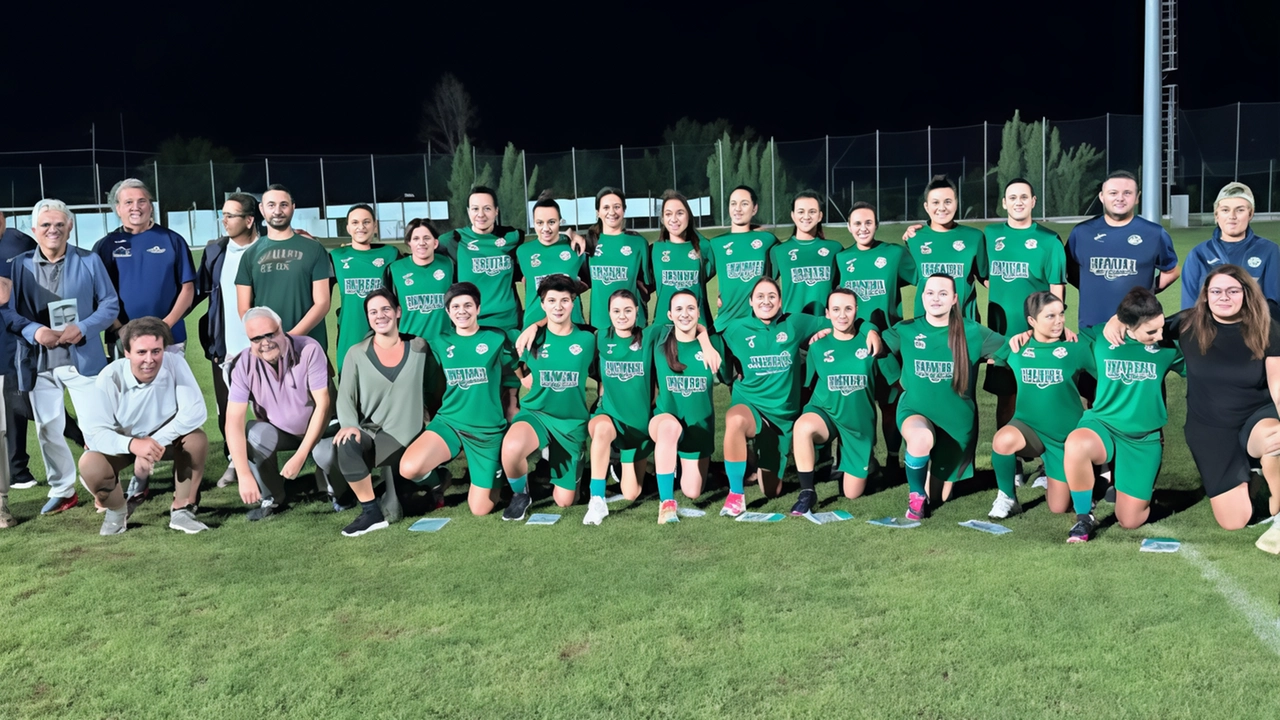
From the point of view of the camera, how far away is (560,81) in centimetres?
7156

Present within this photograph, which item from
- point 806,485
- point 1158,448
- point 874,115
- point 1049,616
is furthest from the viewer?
point 874,115

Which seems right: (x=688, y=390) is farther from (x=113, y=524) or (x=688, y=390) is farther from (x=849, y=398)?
(x=113, y=524)

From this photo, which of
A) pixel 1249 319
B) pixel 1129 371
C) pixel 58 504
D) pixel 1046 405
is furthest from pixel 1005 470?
pixel 58 504

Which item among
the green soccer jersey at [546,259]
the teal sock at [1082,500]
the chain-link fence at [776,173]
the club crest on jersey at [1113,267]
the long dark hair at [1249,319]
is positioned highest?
the chain-link fence at [776,173]

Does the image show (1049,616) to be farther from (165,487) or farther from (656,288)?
(165,487)

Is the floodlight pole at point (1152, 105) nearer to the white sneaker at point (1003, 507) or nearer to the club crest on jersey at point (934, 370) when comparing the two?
the club crest on jersey at point (934, 370)

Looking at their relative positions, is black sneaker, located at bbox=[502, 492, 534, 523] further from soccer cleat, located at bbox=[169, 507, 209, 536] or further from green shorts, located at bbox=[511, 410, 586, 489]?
soccer cleat, located at bbox=[169, 507, 209, 536]

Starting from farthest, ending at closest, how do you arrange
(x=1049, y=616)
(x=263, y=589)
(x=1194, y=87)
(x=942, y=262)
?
(x=1194, y=87)
(x=942, y=262)
(x=263, y=589)
(x=1049, y=616)

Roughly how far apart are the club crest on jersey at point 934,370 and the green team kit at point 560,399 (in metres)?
1.65

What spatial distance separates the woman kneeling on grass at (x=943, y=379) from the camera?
5.11 meters

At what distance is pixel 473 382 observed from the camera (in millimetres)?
5336

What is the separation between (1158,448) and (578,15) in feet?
233

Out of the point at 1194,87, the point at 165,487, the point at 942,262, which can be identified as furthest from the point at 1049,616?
the point at 1194,87

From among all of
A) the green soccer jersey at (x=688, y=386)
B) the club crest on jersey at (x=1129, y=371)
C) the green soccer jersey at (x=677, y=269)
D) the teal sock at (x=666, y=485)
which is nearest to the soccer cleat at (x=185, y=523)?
the teal sock at (x=666, y=485)
